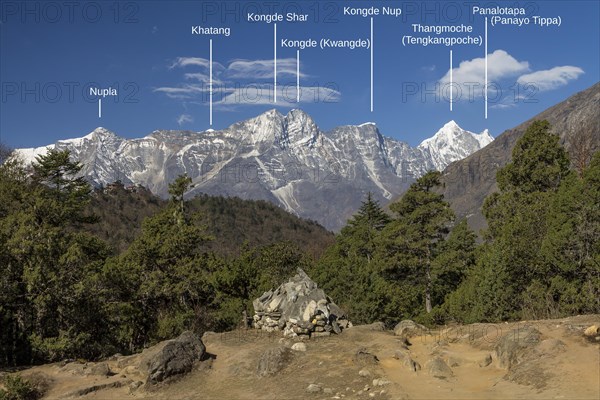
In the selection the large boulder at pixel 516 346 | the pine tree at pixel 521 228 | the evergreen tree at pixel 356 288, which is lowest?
the evergreen tree at pixel 356 288

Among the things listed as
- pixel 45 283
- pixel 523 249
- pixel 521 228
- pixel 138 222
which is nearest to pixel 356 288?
pixel 523 249

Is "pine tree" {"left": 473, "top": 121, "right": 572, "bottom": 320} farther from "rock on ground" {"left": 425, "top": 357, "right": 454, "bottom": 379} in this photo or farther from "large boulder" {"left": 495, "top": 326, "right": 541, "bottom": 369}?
"rock on ground" {"left": 425, "top": 357, "right": 454, "bottom": 379}

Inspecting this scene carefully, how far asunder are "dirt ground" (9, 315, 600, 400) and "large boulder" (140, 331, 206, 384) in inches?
15.5

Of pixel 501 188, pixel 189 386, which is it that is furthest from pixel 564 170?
pixel 189 386

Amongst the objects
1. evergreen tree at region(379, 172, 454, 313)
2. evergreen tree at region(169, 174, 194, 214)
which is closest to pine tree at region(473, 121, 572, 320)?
evergreen tree at region(379, 172, 454, 313)

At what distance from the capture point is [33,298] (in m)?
26.0

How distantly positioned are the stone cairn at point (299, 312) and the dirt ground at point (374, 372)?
0.80 meters

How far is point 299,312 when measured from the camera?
2384 cm

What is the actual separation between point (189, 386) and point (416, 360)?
8992 millimetres

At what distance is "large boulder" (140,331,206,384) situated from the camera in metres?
19.3

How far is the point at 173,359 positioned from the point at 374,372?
8.27 metres

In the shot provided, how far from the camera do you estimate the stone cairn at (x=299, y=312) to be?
76.7ft

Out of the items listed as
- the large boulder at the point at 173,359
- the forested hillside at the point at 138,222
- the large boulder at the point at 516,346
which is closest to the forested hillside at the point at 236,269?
the large boulder at the point at 173,359

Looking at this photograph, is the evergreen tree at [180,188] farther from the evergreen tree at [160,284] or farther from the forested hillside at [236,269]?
the evergreen tree at [160,284]
